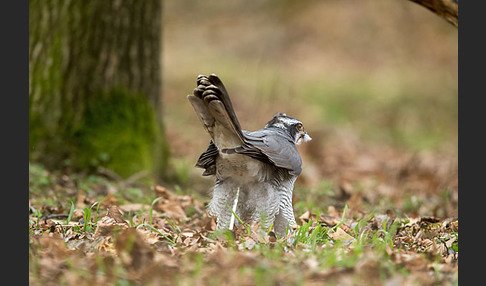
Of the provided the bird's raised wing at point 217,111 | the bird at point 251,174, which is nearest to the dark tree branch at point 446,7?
the bird at point 251,174

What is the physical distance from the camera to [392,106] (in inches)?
567

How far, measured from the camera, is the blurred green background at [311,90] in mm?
6461

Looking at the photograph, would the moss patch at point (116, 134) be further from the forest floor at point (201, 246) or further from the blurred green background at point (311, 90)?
the forest floor at point (201, 246)

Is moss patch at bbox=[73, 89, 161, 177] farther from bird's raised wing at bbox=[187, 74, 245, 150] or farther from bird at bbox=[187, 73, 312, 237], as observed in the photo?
bird's raised wing at bbox=[187, 74, 245, 150]

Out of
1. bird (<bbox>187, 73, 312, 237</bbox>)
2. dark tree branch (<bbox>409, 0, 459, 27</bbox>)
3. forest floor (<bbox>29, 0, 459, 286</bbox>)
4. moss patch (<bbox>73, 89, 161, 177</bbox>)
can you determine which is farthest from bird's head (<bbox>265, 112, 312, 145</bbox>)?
moss patch (<bbox>73, 89, 161, 177</bbox>)

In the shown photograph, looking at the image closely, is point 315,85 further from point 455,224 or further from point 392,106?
point 455,224

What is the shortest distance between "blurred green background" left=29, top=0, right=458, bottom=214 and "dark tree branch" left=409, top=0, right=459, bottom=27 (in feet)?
10.3

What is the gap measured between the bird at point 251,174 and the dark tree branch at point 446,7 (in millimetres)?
1933

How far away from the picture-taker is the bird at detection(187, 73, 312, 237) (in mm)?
3689

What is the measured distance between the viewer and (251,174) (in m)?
3.88

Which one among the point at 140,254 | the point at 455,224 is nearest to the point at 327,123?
the point at 455,224

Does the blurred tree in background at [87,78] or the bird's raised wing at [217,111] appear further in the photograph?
the blurred tree in background at [87,78]

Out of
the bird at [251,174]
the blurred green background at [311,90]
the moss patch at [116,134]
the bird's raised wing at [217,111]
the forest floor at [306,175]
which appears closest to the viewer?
the forest floor at [306,175]

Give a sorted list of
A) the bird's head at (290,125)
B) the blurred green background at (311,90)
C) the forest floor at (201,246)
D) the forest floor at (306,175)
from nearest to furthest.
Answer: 1. the forest floor at (201,246)
2. the forest floor at (306,175)
3. the bird's head at (290,125)
4. the blurred green background at (311,90)
